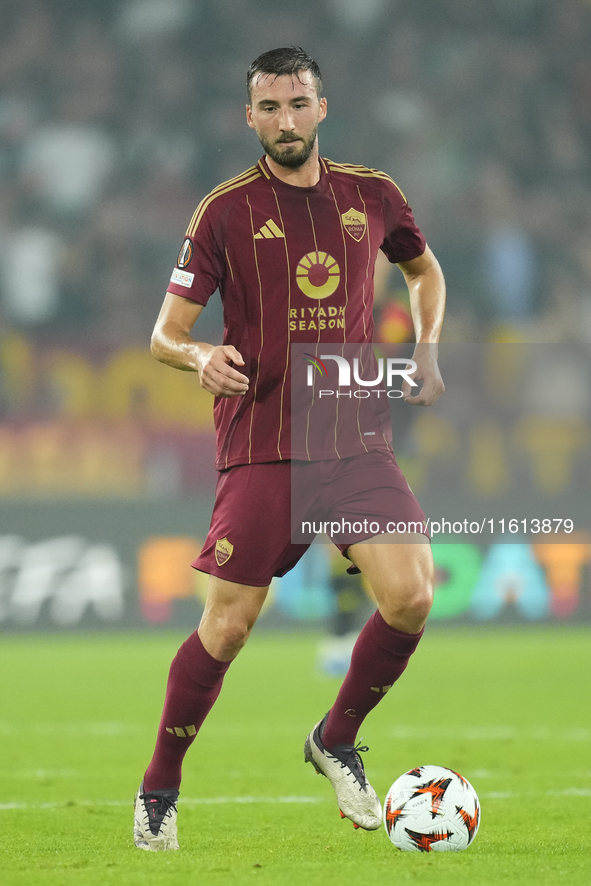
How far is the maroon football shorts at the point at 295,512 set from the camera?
3133mm

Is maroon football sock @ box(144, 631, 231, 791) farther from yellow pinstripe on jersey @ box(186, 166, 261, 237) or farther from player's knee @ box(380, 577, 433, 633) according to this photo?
yellow pinstripe on jersey @ box(186, 166, 261, 237)

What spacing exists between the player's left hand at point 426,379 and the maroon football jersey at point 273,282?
14 centimetres

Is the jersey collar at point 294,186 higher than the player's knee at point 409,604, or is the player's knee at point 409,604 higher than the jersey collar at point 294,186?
the jersey collar at point 294,186

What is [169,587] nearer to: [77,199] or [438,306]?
[77,199]

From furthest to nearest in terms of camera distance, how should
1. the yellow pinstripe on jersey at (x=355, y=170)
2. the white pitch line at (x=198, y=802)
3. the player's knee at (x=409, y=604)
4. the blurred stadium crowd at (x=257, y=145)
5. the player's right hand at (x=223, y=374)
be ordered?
the blurred stadium crowd at (x=257, y=145) < the white pitch line at (x=198, y=802) < the yellow pinstripe on jersey at (x=355, y=170) < the player's knee at (x=409, y=604) < the player's right hand at (x=223, y=374)

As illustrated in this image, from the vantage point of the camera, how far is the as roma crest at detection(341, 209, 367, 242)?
328 centimetres

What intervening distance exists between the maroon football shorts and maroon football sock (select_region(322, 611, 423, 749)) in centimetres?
25

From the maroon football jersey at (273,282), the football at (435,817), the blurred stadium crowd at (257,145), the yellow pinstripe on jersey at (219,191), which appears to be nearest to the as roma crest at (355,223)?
the maroon football jersey at (273,282)

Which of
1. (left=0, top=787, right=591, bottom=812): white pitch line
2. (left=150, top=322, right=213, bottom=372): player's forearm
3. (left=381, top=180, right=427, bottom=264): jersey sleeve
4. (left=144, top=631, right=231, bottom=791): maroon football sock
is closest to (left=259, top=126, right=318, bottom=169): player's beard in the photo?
(left=381, top=180, right=427, bottom=264): jersey sleeve

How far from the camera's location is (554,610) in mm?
10188

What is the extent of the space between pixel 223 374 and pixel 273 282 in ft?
1.37

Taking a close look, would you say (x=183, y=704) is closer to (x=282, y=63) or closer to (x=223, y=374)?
(x=223, y=374)

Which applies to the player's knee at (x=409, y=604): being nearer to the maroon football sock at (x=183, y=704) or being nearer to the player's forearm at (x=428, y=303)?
the maroon football sock at (x=183, y=704)

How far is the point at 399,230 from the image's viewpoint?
346cm
